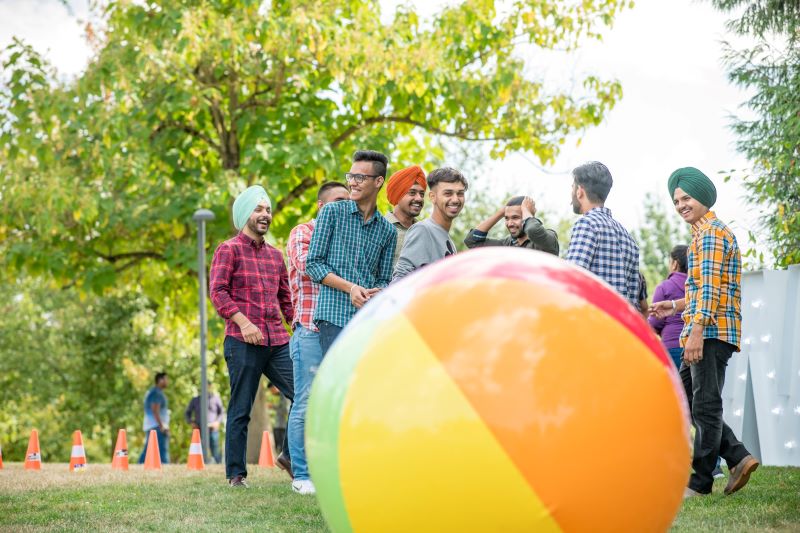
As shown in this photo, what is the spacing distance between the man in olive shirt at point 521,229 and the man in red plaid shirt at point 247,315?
6.05ft

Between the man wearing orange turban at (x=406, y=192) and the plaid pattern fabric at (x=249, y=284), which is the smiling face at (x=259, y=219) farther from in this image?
the man wearing orange turban at (x=406, y=192)

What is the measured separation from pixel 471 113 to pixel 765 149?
4.69 meters

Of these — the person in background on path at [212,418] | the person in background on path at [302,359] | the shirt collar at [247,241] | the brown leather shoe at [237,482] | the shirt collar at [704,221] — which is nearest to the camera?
the shirt collar at [704,221]

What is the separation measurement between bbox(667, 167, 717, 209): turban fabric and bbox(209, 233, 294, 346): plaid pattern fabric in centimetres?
349

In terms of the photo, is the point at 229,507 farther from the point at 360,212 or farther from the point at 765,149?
the point at 765,149

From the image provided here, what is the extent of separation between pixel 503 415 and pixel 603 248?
9.12 ft

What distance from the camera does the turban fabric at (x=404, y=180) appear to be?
7.13 meters

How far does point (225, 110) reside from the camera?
15477 mm

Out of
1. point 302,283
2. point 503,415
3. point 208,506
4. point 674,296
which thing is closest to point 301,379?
point 302,283

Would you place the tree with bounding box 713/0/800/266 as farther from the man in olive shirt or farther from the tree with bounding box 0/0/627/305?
the man in olive shirt

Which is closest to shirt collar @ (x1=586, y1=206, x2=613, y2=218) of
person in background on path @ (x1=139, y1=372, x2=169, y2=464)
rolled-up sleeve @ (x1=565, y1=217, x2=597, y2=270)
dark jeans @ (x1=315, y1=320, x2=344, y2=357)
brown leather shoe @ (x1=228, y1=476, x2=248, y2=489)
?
rolled-up sleeve @ (x1=565, y1=217, x2=597, y2=270)

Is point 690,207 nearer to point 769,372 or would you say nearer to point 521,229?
point 521,229

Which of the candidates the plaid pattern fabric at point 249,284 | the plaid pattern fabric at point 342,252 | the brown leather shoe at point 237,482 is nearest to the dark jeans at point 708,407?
the plaid pattern fabric at point 342,252

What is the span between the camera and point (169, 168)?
15195mm
